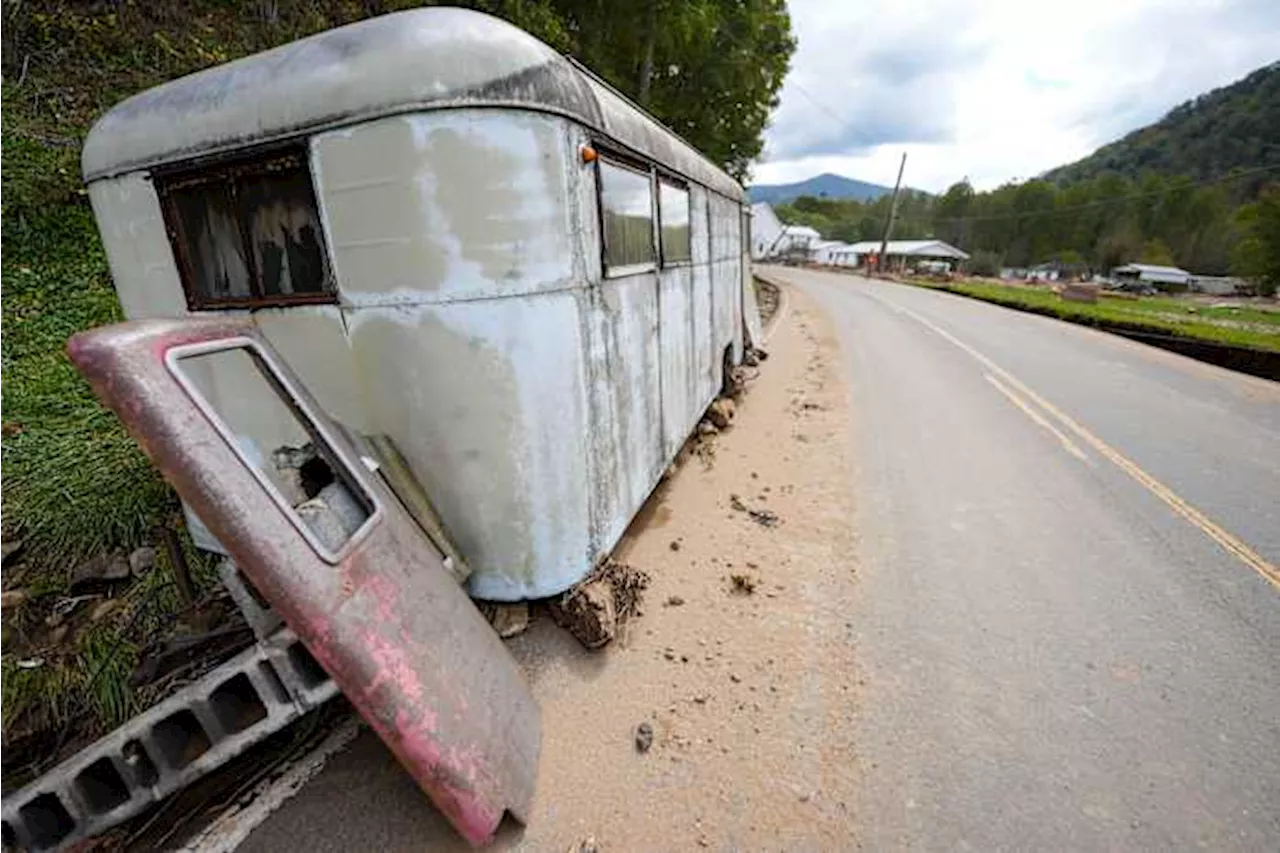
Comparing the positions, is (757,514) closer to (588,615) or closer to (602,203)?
(588,615)

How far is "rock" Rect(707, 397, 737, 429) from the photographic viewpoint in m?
6.95

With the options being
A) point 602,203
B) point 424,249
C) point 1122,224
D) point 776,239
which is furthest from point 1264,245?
point 424,249

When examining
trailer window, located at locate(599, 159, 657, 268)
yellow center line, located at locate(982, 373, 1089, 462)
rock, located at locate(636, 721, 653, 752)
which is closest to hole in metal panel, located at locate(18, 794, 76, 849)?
rock, located at locate(636, 721, 653, 752)

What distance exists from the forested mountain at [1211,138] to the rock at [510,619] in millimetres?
72752

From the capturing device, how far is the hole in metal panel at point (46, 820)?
→ 2.34 m

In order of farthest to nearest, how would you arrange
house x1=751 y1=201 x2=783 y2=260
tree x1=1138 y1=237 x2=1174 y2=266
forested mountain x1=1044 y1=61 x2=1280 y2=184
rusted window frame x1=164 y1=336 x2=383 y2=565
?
house x1=751 y1=201 x2=783 y2=260
forested mountain x1=1044 y1=61 x2=1280 y2=184
tree x1=1138 y1=237 x2=1174 y2=266
rusted window frame x1=164 y1=336 x2=383 y2=565

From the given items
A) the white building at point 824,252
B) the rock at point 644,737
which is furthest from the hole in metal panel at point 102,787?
the white building at point 824,252

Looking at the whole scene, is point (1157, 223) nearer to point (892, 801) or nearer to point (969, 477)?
point (969, 477)

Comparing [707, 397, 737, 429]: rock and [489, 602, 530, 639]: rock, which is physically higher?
[707, 397, 737, 429]: rock

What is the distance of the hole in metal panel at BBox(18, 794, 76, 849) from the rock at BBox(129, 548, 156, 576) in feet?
5.93

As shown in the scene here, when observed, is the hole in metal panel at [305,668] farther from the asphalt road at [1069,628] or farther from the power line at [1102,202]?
the power line at [1102,202]

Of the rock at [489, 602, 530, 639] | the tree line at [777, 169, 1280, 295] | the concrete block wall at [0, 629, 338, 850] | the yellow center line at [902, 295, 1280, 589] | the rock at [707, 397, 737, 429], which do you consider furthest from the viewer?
the tree line at [777, 169, 1280, 295]

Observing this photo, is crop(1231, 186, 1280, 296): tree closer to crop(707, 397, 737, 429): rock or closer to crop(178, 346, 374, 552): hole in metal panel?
crop(707, 397, 737, 429): rock

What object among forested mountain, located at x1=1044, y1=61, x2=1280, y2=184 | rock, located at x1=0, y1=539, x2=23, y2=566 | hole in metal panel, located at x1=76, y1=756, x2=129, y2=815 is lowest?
hole in metal panel, located at x1=76, y1=756, x2=129, y2=815
